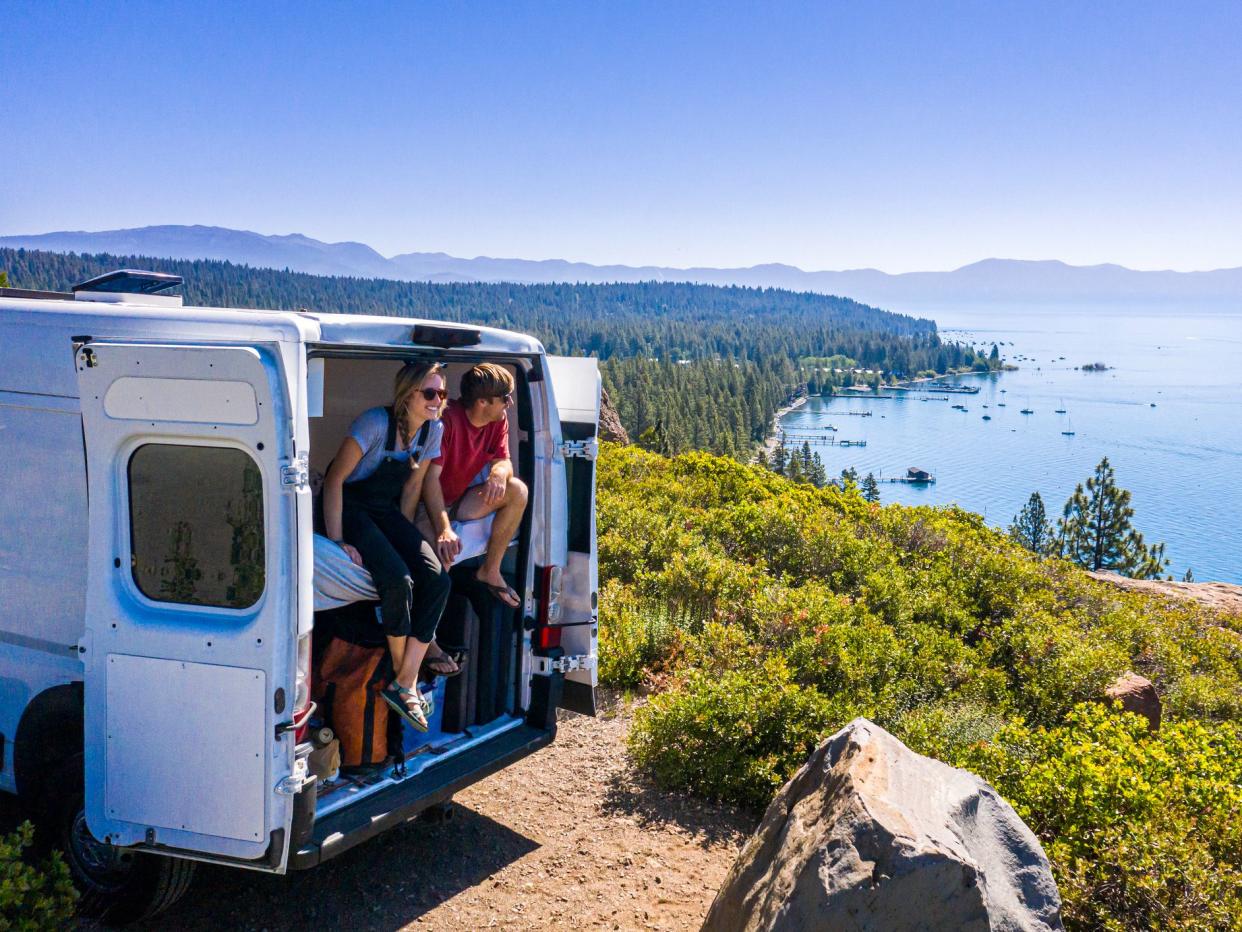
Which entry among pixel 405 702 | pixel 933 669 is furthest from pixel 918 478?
pixel 405 702

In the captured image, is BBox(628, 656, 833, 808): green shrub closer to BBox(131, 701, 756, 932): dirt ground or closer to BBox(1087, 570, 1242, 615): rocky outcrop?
BBox(131, 701, 756, 932): dirt ground

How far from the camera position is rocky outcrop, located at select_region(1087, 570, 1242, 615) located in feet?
54.4

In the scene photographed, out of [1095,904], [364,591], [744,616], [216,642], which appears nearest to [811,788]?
[1095,904]

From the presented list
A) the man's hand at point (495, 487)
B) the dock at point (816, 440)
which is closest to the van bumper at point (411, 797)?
the man's hand at point (495, 487)

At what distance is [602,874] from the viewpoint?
486 cm

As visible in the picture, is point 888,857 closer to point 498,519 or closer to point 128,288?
point 498,519

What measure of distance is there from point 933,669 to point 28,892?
21.3 ft

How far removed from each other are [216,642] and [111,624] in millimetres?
516

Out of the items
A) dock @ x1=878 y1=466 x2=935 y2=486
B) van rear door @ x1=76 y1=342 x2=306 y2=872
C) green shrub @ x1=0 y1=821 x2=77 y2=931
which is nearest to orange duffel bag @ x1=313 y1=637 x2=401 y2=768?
van rear door @ x1=76 y1=342 x2=306 y2=872

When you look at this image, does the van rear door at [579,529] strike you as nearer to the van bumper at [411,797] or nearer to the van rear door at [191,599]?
the van bumper at [411,797]

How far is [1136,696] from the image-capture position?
27.0ft

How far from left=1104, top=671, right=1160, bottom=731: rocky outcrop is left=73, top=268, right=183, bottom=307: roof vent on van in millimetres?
8306

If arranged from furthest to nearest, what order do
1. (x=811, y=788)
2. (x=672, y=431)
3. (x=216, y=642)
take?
(x=672, y=431)
(x=811, y=788)
(x=216, y=642)

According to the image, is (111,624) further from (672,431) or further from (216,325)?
(672,431)
